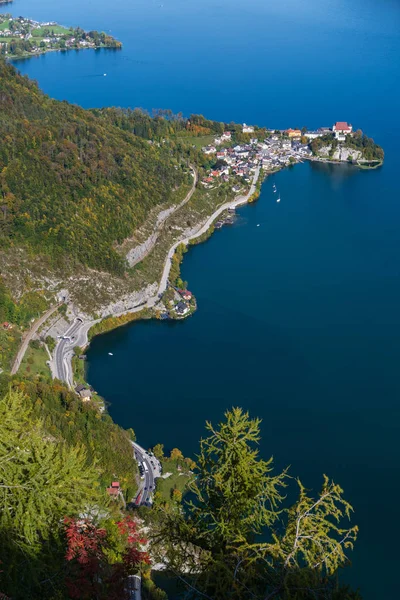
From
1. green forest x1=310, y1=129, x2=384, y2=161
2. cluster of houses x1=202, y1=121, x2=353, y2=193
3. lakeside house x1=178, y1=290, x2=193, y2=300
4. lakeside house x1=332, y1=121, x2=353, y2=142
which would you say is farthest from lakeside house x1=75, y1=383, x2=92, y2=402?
lakeside house x1=332, y1=121, x2=353, y2=142

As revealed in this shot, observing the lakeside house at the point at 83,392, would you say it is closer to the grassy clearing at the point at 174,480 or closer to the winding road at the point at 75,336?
the winding road at the point at 75,336

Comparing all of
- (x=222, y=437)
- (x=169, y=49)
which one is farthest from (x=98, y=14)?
(x=222, y=437)

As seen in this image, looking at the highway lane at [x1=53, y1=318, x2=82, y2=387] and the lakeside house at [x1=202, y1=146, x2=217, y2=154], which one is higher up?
the lakeside house at [x1=202, y1=146, x2=217, y2=154]

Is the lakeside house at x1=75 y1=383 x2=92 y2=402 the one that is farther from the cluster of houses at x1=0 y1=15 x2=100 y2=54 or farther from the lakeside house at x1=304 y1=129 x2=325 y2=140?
the cluster of houses at x1=0 y1=15 x2=100 y2=54

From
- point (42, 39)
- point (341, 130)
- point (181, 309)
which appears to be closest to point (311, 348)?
point (181, 309)

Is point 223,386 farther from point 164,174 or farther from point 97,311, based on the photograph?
point 164,174

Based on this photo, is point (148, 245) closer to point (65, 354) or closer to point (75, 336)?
point (75, 336)

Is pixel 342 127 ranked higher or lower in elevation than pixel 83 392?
higher
